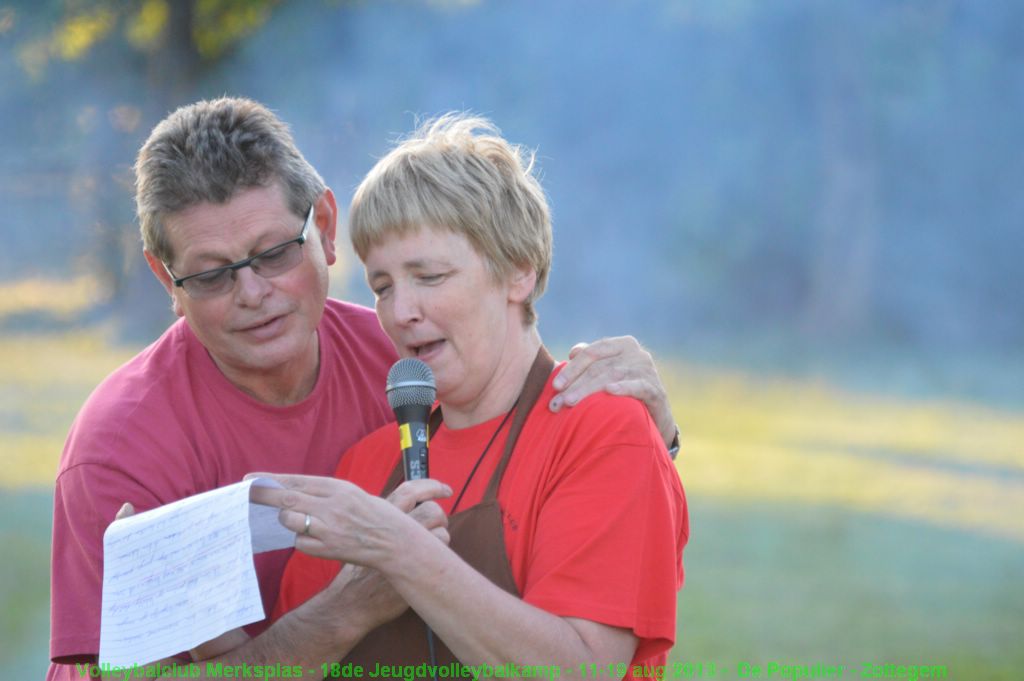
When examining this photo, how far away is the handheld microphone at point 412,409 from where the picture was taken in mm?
2141

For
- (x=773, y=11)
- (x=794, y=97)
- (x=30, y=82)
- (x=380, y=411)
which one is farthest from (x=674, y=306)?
(x=380, y=411)

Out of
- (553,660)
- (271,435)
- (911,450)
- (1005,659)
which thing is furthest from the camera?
(911,450)

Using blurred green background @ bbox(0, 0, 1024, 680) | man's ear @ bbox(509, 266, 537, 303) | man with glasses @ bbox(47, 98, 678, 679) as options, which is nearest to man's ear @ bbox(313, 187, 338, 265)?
man with glasses @ bbox(47, 98, 678, 679)

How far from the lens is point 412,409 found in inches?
85.7

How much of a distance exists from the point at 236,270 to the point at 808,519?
21.2 ft

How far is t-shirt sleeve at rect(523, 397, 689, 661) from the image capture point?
6.79ft

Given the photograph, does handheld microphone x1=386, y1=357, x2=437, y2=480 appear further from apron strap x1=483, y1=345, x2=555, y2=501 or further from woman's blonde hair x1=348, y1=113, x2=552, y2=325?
woman's blonde hair x1=348, y1=113, x2=552, y2=325

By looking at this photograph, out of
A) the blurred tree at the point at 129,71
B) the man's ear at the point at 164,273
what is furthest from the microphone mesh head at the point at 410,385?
the blurred tree at the point at 129,71

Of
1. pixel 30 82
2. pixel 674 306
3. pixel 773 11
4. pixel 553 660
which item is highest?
pixel 773 11

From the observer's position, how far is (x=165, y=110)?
28.1ft

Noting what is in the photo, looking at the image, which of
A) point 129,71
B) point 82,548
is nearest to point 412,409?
point 82,548

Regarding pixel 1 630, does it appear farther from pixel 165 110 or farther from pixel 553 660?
pixel 553 660

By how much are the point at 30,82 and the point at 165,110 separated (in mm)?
956

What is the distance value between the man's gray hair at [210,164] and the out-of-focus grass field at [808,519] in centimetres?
433
